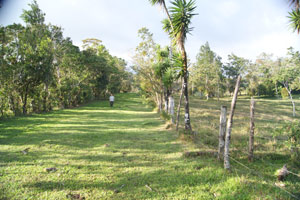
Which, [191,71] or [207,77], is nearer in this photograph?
[191,71]

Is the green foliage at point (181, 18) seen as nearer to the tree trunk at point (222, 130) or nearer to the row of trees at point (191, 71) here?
the row of trees at point (191, 71)

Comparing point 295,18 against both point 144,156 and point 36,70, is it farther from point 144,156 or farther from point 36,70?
point 36,70

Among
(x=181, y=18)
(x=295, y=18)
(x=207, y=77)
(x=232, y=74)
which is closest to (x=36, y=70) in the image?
(x=181, y=18)


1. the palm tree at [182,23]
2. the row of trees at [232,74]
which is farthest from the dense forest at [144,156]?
the row of trees at [232,74]

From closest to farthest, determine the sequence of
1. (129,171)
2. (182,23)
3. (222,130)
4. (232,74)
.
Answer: (129,171)
(222,130)
(182,23)
(232,74)

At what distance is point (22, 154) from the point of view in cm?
464

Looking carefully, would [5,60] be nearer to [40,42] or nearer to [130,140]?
[40,42]

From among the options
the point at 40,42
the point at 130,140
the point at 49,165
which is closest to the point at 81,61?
the point at 40,42

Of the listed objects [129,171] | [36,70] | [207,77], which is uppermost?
[207,77]

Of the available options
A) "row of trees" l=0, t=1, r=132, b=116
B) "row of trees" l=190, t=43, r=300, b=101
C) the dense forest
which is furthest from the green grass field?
"row of trees" l=190, t=43, r=300, b=101

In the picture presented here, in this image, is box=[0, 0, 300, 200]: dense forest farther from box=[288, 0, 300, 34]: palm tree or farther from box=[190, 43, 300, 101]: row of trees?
box=[190, 43, 300, 101]: row of trees

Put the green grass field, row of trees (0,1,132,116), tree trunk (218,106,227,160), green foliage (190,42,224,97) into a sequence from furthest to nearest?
1. green foliage (190,42,224,97)
2. row of trees (0,1,132,116)
3. tree trunk (218,106,227,160)
4. the green grass field

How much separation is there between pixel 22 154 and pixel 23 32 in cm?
1077

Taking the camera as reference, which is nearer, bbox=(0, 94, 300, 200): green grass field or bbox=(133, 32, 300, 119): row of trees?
bbox=(0, 94, 300, 200): green grass field
